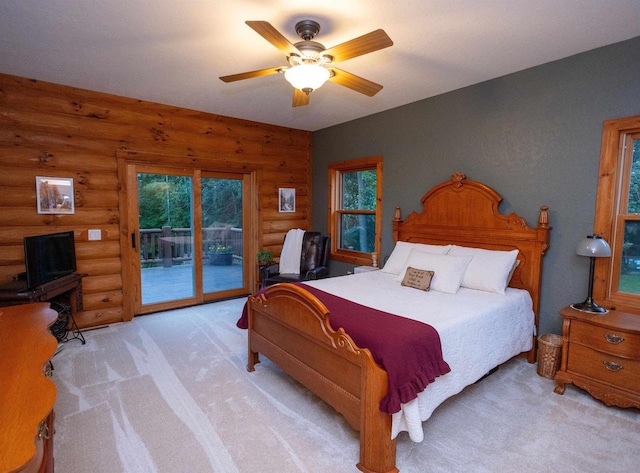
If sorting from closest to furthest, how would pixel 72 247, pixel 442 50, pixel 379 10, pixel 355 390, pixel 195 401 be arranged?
pixel 355 390 → pixel 379 10 → pixel 195 401 → pixel 442 50 → pixel 72 247

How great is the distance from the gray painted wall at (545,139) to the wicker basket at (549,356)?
0.29 meters

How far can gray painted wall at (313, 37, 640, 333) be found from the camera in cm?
275

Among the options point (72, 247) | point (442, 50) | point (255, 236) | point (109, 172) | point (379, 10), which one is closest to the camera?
point (379, 10)

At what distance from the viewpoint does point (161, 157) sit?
4305 mm

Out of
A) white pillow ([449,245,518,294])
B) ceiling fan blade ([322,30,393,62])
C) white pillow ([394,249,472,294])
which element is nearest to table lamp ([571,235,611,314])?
white pillow ([449,245,518,294])

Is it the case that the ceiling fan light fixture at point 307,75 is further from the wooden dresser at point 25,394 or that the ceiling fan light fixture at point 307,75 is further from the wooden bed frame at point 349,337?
the wooden dresser at point 25,394

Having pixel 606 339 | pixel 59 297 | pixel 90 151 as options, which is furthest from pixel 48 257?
pixel 606 339

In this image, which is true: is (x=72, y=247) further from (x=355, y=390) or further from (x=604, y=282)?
(x=604, y=282)

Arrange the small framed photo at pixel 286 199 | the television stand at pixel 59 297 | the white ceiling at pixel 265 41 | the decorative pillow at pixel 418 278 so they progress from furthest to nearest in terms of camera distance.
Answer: the small framed photo at pixel 286 199 → the decorative pillow at pixel 418 278 → the television stand at pixel 59 297 → the white ceiling at pixel 265 41

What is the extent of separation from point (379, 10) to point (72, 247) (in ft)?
12.5

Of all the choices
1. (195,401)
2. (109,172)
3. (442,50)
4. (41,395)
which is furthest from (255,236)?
(41,395)

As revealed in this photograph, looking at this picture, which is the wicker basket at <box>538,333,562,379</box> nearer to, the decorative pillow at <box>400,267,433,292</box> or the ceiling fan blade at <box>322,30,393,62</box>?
the decorative pillow at <box>400,267,433,292</box>

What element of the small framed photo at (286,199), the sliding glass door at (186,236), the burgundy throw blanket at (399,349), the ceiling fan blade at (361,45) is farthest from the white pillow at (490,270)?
the sliding glass door at (186,236)

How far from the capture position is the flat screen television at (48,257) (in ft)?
9.77
